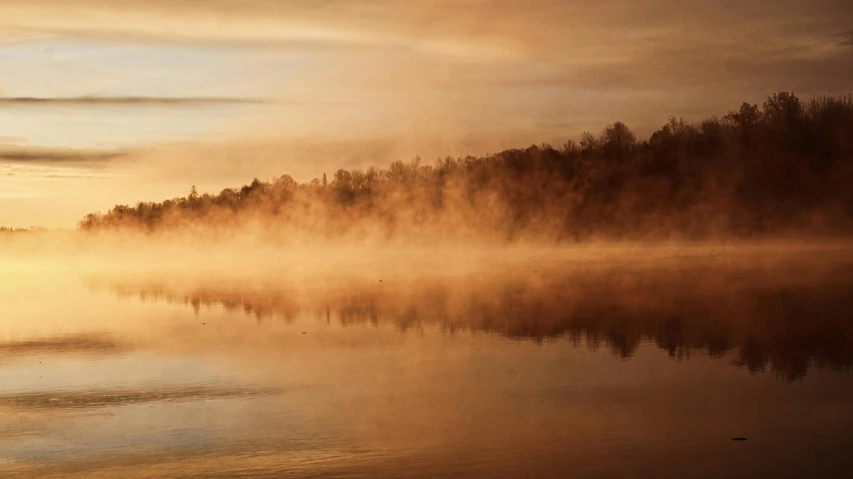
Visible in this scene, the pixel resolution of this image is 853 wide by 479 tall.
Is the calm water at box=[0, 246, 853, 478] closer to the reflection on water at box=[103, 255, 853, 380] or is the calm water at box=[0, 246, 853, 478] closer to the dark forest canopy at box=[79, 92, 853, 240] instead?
the reflection on water at box=[103, 255, 853, 380]

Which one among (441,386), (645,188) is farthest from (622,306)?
(645,188)

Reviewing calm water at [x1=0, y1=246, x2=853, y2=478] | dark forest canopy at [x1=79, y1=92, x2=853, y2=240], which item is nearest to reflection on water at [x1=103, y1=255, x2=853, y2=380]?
calm water at [x1=0, y1=246, x2=853, y2=478]

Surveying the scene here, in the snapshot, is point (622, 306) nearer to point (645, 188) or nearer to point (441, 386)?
point (441, 386)

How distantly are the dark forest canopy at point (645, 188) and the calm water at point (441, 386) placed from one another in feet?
174

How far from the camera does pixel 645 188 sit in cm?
9125

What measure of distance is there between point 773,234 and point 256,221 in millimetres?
83707

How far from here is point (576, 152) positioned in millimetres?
101688

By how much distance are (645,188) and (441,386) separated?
3156 inches

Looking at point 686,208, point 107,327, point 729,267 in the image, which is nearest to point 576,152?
point 686,208

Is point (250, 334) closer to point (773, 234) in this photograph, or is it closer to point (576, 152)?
point (773, 234)

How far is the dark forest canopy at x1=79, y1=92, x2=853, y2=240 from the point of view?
77.9 m

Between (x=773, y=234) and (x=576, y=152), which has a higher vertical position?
(x=576, y=152)

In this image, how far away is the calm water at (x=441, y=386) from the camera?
9578 mm

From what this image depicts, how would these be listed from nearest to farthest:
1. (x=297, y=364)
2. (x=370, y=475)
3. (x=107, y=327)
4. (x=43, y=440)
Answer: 1. (x=370, y=475)
2. (x=43, y=440)
3. (x=297, y=364)
4. (x=107, y=327)
